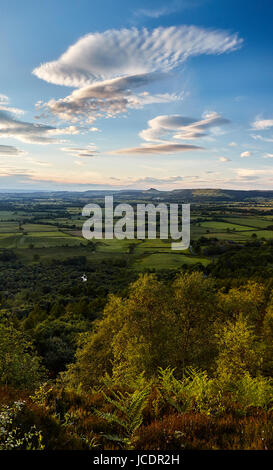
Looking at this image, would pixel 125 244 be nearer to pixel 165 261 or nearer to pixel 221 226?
pixel 165 261

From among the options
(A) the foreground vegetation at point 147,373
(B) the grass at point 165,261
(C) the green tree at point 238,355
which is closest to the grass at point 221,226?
(B) the grass at point 165,261

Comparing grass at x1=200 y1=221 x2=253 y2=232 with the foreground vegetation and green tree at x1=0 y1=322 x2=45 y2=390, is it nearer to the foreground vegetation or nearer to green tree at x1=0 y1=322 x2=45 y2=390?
the foreground vegetation

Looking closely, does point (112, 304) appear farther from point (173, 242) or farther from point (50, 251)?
point (173, 242)

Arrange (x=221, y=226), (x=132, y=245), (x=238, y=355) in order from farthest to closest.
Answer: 1. (x=221, y=226)
2. (x=132, y=245)
3. (x=238, y=355)

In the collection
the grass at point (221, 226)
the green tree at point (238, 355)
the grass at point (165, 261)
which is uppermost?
the grass at point (221, 226)

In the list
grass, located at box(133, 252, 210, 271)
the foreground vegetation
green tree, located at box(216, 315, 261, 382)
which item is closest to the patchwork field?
grass, located at box(133, 252, 210, 271)

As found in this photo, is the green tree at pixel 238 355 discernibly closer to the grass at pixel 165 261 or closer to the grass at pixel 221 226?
the grass at pixel 165 261

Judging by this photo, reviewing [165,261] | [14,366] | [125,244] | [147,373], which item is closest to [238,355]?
[147,373]

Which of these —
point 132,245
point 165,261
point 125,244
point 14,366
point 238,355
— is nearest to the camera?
point 14,366

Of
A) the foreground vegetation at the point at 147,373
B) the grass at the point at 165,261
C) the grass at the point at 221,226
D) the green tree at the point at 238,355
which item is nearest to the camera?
the foreground vegetation at the point at 147,373

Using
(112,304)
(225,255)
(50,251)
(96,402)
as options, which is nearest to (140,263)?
(225,255)

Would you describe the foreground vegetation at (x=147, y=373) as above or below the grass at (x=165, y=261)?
above
